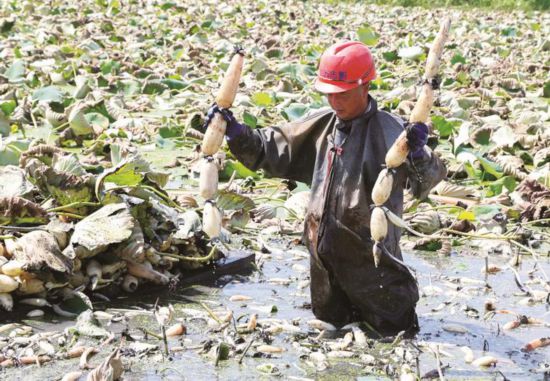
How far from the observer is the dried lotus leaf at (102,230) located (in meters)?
4.31

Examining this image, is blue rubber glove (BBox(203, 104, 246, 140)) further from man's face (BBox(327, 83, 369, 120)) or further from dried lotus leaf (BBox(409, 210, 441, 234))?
dried lotus leaf (BBox(409, 210, 441, 234))

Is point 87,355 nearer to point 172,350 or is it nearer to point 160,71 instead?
point 172,350

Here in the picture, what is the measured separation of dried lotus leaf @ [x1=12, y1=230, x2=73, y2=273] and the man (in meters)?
0.83

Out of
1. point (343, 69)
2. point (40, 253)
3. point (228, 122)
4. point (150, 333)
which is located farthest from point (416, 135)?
point (40, 253)

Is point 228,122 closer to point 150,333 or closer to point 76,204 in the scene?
point 150,333

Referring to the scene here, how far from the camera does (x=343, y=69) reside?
12.7ft

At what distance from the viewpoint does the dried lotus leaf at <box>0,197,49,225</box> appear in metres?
4.41

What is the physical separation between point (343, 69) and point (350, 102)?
0.15 m

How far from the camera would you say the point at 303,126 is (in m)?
4.20

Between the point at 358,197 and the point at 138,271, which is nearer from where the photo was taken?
the point at 358,197

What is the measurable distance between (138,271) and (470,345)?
57.3 inches

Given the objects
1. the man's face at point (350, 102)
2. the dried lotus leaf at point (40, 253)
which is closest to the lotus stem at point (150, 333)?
the dried lotus leaf at point (40, 253)

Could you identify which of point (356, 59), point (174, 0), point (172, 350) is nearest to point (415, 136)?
point (356, 59)

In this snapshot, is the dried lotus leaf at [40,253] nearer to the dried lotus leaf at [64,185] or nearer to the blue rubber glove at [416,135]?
the dried lotus leaf at [64,185]
